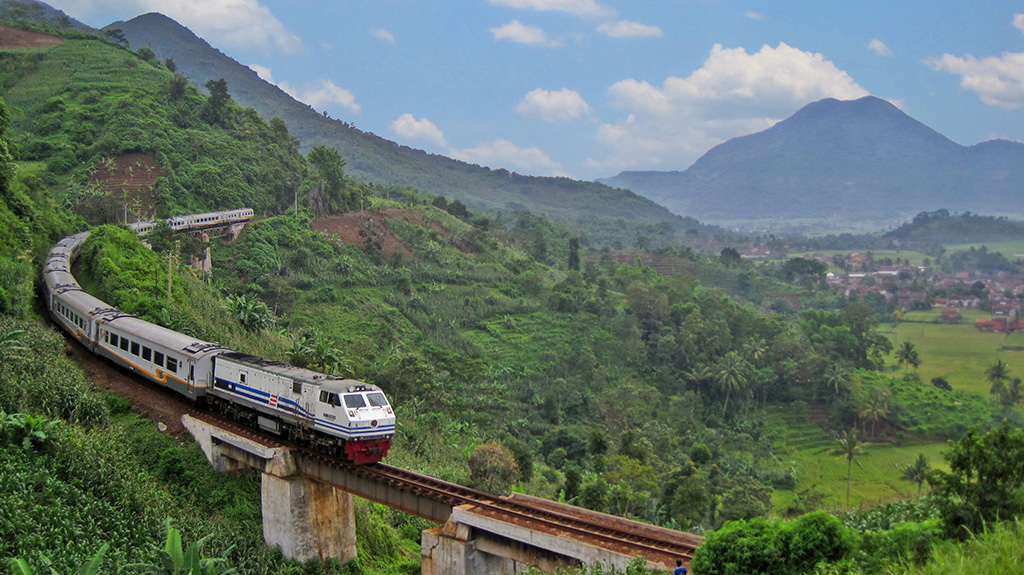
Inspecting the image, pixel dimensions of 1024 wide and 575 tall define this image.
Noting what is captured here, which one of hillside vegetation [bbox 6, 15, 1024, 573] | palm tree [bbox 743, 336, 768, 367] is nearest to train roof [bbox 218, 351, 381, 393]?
hillside vegetation [bbox 6, 15, 1024, 573]

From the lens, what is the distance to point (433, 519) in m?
18.5

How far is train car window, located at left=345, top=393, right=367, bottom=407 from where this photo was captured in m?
19.0

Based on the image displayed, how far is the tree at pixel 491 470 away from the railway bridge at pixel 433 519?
32.8 ft

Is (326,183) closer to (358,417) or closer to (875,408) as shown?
(875,408)

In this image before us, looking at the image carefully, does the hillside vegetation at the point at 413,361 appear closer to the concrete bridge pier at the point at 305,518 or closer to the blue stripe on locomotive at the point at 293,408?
the concrete bridge pier at the point at 305,518

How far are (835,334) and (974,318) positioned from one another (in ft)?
129

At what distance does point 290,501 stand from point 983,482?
1650 cm

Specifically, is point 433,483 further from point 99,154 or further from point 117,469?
point 99,154

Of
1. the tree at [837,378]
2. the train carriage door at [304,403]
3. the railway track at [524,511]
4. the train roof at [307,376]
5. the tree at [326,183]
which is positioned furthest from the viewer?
the tree at [326,183]

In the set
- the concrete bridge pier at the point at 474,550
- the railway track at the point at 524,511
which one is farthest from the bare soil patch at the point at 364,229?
the concrete bridge pier at the point at 474,550

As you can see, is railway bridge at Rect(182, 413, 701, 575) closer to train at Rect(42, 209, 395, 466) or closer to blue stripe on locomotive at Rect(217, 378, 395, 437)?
train at Rect(42, 209, 395, 466)

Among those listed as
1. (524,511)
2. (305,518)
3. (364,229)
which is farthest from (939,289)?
(305,518)

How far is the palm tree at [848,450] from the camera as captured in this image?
152ft

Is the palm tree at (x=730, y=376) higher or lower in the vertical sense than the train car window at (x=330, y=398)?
lower
